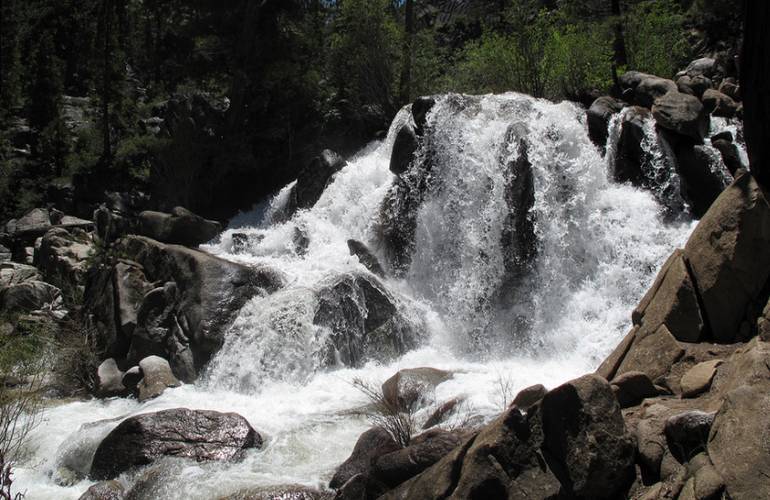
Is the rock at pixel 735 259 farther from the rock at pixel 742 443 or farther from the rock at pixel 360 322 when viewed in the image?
the rock at pixel 360 322

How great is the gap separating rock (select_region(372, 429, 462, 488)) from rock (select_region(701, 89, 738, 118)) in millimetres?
11754

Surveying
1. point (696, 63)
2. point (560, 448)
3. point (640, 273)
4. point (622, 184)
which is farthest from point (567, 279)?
point (696, 63)

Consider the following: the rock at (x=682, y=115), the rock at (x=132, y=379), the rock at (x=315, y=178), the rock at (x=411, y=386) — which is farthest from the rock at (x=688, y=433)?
the rock at (x=315, y=178)

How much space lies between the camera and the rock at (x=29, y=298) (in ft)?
55.4

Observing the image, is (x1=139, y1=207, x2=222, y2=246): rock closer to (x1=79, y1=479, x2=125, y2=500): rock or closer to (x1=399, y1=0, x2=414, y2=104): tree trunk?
(x1=399, y1=0, x2=414, y2=104): tree trunk

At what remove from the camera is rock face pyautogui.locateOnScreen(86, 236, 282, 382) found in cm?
1308

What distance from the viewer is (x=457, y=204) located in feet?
48.9

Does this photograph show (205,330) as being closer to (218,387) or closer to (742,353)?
(218,387)

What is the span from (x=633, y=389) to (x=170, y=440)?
5.77 metres

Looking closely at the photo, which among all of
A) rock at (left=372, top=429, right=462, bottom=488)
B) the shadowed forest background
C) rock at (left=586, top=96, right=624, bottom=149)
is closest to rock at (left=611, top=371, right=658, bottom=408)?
rock at (left=372, top=429, right=462, bottom=488)

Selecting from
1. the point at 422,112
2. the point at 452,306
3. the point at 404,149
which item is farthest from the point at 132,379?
the point at 422,112

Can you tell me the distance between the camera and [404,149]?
1627 cm

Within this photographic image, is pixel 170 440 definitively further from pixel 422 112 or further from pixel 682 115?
pixel 682 115

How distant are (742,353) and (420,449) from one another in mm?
2938
